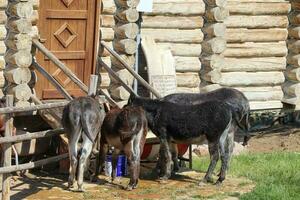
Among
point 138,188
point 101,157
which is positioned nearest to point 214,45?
point 101,157

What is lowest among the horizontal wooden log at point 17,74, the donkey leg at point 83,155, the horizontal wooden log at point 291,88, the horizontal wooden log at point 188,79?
the donkey leg at point 83,155

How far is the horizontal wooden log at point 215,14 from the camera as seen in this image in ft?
52.8

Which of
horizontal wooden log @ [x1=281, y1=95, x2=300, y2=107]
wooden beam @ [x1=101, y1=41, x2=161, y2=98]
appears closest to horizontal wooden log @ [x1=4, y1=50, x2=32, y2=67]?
wooden beam @ [x1=101, y1=41, x2=161, y2=98]

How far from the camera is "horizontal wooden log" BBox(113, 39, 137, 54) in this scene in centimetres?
1454

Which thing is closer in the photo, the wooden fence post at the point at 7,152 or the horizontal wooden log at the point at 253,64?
the wooden fence post at the point at 7,152

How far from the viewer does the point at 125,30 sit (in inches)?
569

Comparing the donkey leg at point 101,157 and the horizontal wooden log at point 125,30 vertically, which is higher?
the horizontal wooden log at point 125,30

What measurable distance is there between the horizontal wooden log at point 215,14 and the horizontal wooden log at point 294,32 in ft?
7.08

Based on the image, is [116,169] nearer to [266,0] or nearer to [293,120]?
[266,0]

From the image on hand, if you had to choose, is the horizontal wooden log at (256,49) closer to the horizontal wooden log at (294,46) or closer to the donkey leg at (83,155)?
the horizontal wooden log at (294,46)

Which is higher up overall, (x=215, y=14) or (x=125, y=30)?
(x=215, y=14)

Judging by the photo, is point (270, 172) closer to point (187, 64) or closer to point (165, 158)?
point (165, 158)

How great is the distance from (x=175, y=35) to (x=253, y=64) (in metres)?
2.23

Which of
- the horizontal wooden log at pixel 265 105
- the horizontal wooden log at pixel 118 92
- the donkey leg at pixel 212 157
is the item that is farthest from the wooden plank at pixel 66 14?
the horizontal wooden log at pixel 265 105
